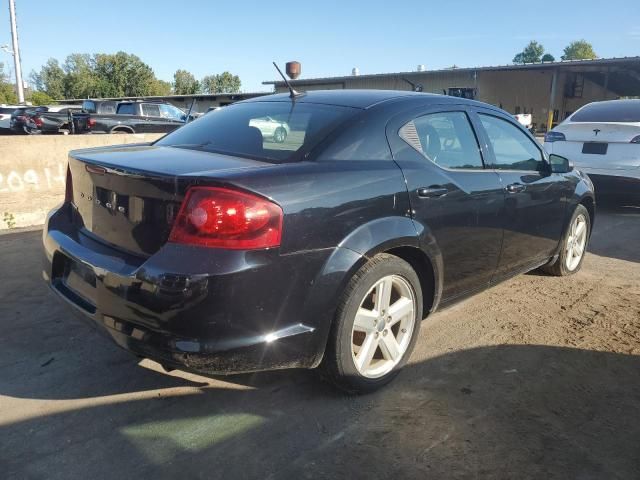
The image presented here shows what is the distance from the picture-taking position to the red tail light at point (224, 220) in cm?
230

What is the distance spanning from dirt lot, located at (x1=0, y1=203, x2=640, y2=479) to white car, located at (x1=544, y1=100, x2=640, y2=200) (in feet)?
13.7

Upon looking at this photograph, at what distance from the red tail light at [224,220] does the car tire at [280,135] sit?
0.78 m

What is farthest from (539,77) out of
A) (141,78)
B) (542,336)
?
(141,78)

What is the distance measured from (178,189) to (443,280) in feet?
5.70

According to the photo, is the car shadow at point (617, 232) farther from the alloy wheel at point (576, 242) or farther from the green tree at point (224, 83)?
the green tree at point (224, 83)

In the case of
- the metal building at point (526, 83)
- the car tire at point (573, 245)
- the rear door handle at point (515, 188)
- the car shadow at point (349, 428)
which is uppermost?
the metal building at point (526, 83)

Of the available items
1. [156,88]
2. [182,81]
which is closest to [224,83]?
[182,81]

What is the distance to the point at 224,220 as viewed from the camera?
2299 millimetres

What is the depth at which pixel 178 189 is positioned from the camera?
237 cm

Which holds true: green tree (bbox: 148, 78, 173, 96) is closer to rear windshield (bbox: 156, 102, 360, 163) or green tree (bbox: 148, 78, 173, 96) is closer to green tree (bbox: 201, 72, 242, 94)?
green tree (bbox: 201, 72, 242, 94)

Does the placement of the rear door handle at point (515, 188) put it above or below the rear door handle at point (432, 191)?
below

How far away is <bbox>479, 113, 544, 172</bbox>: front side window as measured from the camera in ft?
12.6

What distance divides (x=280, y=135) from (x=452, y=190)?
109 centimetres

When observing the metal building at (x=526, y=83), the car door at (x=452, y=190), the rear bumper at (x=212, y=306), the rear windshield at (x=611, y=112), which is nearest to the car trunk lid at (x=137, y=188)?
the rear bumper at (x=212, y=306)
